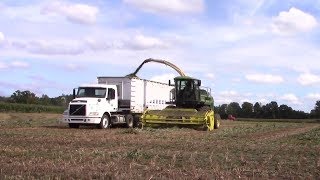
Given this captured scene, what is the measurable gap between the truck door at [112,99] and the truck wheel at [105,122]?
79 cm

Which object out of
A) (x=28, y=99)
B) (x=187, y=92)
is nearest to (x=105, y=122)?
(x=187, y=92)

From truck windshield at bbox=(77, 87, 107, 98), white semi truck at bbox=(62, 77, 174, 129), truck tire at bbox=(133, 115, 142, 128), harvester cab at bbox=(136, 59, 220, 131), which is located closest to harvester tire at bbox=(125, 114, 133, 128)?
white semi truck at bbox=(62, 77, 174, 129)

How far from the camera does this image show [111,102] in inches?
1325

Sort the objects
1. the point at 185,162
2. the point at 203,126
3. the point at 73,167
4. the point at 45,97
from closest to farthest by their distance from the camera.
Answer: the point at 73,167
the point at 185,162
the point at 203,126
the point at 45,97

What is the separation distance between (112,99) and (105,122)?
1.66 m

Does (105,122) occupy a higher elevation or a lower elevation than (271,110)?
lower

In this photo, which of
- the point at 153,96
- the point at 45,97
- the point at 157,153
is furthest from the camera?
the point at 45,97

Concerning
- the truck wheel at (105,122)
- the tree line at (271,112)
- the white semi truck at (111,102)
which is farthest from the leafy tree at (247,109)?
the truck wheel at (105,122)

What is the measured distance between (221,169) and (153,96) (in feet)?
87.4

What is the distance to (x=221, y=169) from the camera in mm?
12219

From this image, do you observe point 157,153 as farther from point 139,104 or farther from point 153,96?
point 153,96

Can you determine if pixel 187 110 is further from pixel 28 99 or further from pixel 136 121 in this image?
pixel 28 99

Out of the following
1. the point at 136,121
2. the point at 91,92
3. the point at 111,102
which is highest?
the point at 91,92

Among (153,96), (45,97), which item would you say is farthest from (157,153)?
(45,97)
